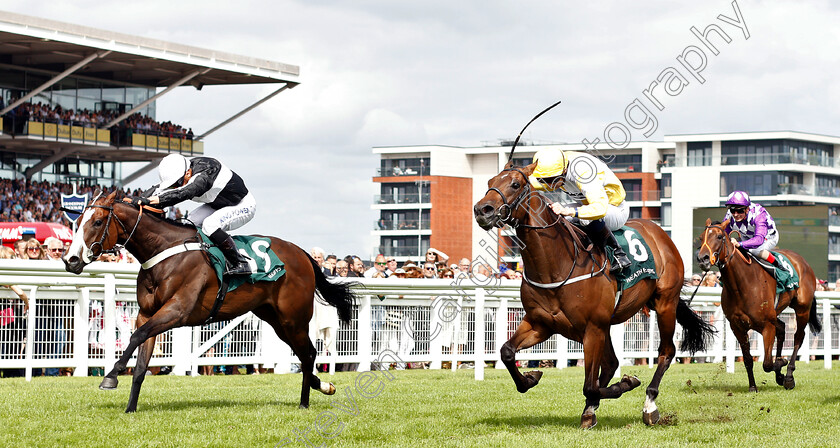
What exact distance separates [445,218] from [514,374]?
71.0 m

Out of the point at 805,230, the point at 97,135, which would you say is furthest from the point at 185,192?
the point at 97,135

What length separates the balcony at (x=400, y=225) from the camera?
75.8m

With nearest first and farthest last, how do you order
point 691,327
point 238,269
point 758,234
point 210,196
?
point 238,269
point 210,196
point 691,327
point 758,234

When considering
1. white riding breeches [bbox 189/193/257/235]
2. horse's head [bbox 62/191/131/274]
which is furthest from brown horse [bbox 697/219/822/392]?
horse's head [bbox 62/191/131/274]

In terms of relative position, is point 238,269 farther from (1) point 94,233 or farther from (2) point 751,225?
(2) point 751,225

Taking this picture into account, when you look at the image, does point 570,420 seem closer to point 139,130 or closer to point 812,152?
point 139,130

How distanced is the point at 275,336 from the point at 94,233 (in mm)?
4339

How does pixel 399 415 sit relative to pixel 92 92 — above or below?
below

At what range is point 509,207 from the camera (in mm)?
6102

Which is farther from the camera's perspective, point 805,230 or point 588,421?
point 805,230

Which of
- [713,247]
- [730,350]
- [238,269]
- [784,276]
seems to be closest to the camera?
[238,269]

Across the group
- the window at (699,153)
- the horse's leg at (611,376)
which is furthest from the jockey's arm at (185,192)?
the window at (699,153)

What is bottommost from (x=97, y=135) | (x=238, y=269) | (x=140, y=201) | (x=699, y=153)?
(x=238, y=269)

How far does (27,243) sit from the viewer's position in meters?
11.4
